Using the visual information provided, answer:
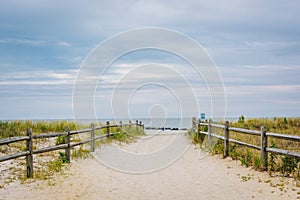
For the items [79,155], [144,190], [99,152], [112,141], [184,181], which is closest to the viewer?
[144,190]

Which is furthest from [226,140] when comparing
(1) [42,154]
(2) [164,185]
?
(1) [42,154]

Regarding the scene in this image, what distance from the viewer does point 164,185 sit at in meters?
10.4

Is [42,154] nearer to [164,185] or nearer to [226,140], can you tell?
[164,185]

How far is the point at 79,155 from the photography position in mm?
16562

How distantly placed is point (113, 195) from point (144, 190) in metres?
0.91

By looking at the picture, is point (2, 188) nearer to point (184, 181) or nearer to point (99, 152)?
point (184, 181)

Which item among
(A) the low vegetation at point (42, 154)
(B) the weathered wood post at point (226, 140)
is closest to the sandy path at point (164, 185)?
(A) the low vegetation at point (42, 154)

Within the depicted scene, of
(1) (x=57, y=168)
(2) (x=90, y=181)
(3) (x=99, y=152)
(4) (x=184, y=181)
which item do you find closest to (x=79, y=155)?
(3) (x=99, y=152)

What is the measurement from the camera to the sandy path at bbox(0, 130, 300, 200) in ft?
30.1

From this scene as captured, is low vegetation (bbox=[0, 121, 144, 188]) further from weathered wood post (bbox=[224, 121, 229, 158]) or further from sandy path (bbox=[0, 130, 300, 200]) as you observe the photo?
weathered wood post (bbox=[224, 121, 229, 158])

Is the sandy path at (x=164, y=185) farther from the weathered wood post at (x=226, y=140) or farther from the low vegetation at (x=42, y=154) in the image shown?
the weathered wood post at (x=226, y=140)

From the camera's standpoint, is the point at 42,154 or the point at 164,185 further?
the point at 42,154

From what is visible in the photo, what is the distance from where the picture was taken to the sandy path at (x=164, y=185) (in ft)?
30.1

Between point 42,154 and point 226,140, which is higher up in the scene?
point 226,140
